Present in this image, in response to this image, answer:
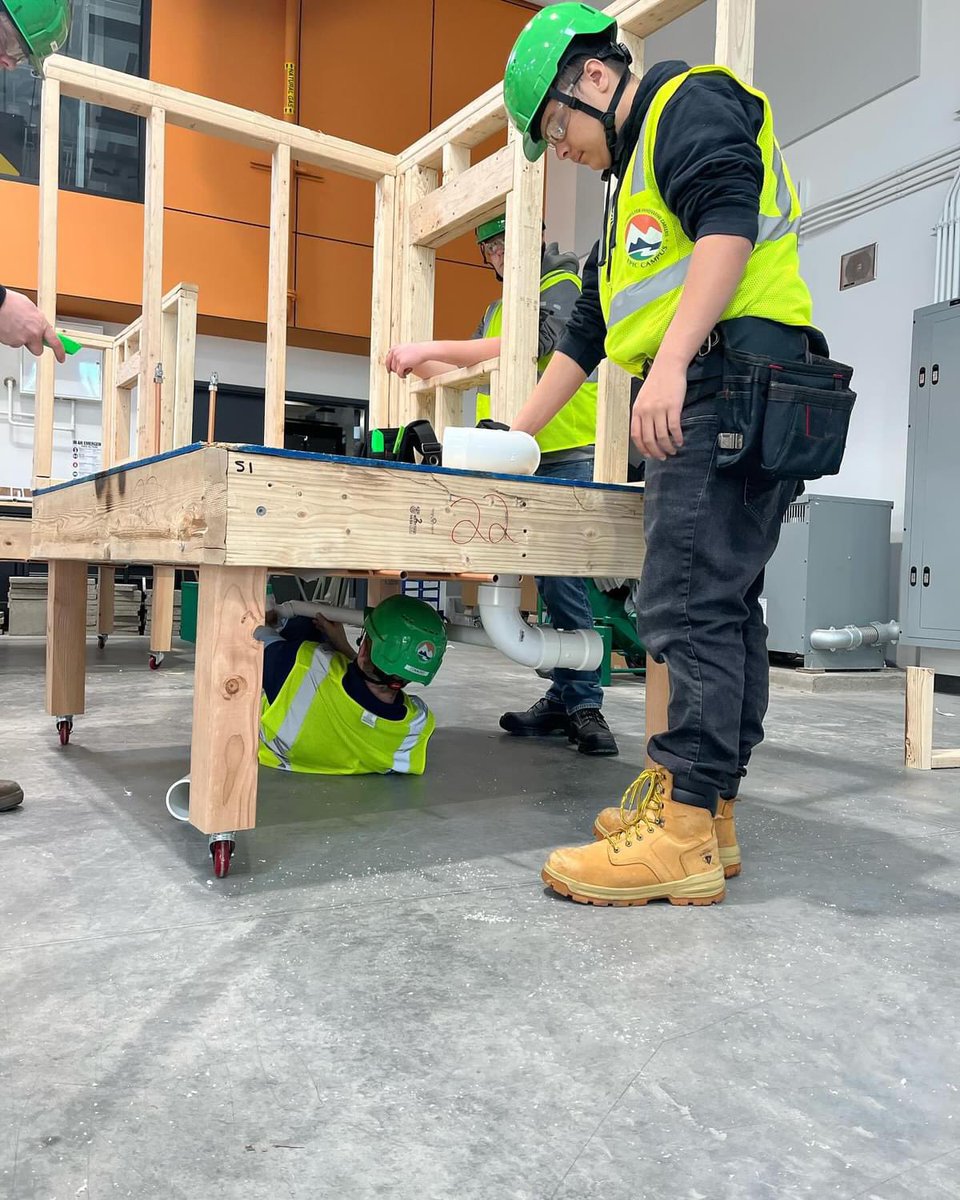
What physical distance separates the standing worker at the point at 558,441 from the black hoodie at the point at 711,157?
41.2 inches

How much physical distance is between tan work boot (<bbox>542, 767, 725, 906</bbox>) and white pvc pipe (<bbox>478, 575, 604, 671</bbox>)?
0.53 meters

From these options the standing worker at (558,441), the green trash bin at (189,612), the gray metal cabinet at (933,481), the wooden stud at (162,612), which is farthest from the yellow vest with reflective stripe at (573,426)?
the green trash bin at (189,612)

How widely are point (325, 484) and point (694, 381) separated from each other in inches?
21.7

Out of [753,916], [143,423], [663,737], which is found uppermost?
[143,423]

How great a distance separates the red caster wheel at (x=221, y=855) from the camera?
138 cm

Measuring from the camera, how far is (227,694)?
4.31ft

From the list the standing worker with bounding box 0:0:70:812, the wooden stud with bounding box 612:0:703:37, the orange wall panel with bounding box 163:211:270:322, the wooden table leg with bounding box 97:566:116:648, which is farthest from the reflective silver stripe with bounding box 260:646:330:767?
the orange wall panel with bounding box 163:211:270:322

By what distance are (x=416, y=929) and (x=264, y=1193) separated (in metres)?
0.53

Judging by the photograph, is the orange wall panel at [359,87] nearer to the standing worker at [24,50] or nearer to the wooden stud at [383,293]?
the wooden stud at [383,293]

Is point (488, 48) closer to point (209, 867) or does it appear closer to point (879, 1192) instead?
point (209, 867)

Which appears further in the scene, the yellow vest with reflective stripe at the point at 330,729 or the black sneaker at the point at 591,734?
the black sneaker at the point at 591,734

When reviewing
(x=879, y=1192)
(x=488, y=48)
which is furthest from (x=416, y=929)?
(x=488, y=48)

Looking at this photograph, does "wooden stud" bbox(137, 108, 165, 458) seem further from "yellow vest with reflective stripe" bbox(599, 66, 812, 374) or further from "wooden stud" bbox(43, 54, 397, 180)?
"yellow vest with reflective stripe" bbox(599, 66, 812, 374)

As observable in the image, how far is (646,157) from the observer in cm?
138
